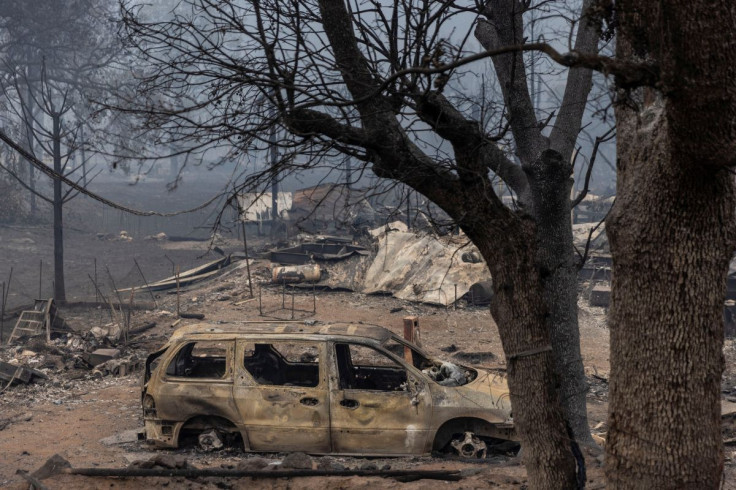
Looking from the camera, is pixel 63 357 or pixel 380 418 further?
pixel 63 357

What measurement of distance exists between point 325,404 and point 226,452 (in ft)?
4.76

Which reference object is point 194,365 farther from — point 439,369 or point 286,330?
point 439,369

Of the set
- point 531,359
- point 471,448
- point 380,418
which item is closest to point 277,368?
point 380,418

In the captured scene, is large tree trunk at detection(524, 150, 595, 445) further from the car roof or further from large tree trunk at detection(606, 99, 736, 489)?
large tree trunk at detection(606, 99, 736, 489)

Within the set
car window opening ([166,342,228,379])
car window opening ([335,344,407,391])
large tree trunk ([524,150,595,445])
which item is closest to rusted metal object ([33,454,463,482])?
large tree trunk ([524,150,595,445])

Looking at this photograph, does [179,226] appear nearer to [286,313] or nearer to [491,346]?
[286,313]

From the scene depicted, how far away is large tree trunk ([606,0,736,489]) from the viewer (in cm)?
314

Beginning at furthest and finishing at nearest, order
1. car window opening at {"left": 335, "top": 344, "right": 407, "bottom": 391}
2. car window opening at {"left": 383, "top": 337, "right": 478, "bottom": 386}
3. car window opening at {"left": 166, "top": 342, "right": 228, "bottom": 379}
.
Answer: car window opening at {"left": 335, "top": 344, "right": 407, "bottom": 391}
car window opening at {"left": 166, "top": 342, "right": 228, "bottom": 379}
car window opening at {"left": 383, "top": 337, "right": 478, "bottom": 386}

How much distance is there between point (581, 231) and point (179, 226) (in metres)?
22.0

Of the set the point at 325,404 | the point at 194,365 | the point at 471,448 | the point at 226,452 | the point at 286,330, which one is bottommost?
the point at 226,452

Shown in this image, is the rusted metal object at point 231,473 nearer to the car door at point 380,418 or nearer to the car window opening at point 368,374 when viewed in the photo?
the car door at point 380,418

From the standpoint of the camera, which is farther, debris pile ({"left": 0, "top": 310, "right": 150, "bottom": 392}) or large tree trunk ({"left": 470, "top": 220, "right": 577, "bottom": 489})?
debris pile ({"left": 0, "top": 310, "right": 150, "bottom": 392})

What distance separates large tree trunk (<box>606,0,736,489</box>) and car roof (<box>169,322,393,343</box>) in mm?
4381

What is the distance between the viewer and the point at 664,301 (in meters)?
3.24
